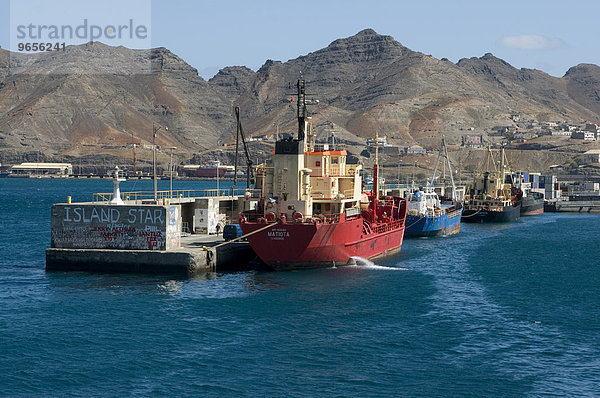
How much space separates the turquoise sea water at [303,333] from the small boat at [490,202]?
50.8m

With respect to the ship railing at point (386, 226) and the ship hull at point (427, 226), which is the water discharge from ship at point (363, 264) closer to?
the ship railing at point (386, 226)

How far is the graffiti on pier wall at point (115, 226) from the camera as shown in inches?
1930

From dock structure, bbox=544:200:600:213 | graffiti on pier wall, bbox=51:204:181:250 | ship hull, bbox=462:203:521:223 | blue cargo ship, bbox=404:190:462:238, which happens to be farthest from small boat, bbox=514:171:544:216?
graffiti on pier wall, bbox=51:204:181:250

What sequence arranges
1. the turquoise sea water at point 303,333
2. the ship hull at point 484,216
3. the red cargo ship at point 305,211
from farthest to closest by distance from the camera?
the ship hull at point 484,216 → the red cargo ship at point 305,211 → the turquoise sea water at point 303,333

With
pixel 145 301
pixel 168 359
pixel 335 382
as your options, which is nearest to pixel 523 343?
pixel 335 382

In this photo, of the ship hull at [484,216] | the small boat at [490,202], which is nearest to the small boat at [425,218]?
the ship hull at [484,216]

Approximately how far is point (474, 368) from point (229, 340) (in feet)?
36.8

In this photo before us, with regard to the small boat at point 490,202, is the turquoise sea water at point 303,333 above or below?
below

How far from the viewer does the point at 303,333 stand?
37031mm

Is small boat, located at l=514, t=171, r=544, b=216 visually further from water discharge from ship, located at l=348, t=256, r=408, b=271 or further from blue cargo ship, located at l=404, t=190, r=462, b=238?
water discharge from ship, located at l=348, t=256, r=408, b=271

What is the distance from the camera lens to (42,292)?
4453 centimetres

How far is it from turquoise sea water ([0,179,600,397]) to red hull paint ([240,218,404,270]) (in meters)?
1.06

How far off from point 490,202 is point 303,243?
217ft

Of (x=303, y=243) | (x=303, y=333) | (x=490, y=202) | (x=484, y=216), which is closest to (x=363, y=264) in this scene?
(x=303, y=243)
